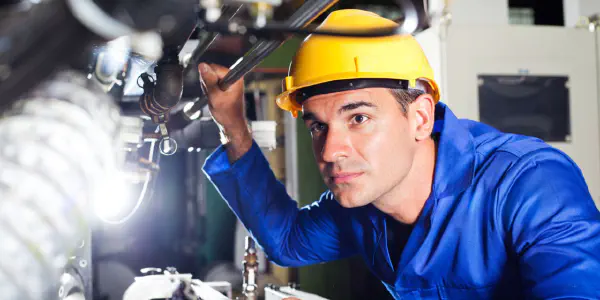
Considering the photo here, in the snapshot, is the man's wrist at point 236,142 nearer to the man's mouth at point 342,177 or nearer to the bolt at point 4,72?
the man's mouth at point 342,177

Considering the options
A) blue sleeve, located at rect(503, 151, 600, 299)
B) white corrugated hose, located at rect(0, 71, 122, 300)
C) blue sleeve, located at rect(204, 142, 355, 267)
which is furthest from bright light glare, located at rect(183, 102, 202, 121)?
white corrugated hose, located at rect(0, 71, 122, 300)

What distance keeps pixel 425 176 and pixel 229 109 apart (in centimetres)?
47

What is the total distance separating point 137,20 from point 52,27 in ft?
0.12

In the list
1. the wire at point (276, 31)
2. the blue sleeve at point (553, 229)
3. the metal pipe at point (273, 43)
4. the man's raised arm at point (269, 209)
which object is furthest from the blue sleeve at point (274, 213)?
the wire at point (276, 31)

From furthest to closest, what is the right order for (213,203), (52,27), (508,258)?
(213,203) < (508,258) < (52,27)

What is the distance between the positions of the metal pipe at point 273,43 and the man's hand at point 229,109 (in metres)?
0.27

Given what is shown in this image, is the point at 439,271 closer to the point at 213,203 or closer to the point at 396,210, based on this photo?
the point at 396,210

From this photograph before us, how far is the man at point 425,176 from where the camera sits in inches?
38.4

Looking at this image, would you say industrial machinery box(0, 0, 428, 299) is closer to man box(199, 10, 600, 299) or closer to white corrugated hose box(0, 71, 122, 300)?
white corrugated hose box(0, 71, 122, 300)

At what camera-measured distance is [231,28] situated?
386mm

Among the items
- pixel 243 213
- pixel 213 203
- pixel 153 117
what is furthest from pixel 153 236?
pixel 153 117

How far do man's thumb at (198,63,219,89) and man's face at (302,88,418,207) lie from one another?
0.22 metres

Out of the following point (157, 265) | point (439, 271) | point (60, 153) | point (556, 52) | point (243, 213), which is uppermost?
point (556, 52)

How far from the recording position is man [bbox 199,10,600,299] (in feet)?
3.20
